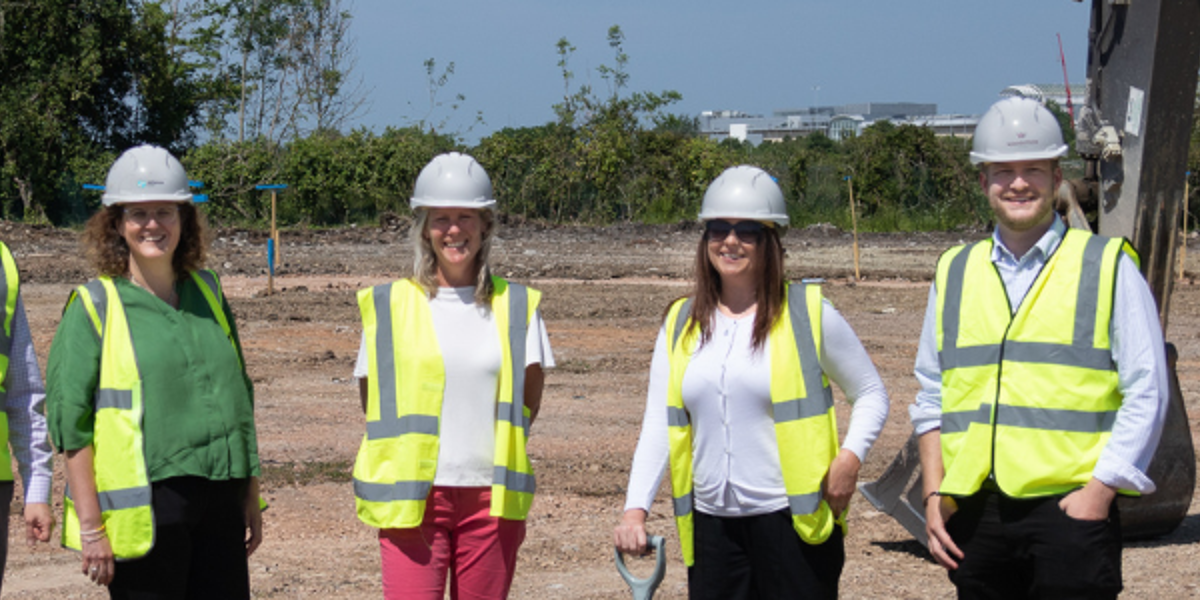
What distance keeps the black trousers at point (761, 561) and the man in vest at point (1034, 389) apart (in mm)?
293

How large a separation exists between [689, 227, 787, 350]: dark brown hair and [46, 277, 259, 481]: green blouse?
127 cm

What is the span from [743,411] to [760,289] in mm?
325

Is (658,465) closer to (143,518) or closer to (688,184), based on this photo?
(143,518)

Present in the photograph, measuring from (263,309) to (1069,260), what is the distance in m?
14.7

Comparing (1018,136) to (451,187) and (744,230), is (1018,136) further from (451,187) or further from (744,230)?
(451,187)

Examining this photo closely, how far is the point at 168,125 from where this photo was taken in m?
35.1

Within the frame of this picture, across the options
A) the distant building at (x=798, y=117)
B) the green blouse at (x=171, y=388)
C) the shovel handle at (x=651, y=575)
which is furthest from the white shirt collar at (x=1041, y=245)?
the distant building at (x=798, y=117)

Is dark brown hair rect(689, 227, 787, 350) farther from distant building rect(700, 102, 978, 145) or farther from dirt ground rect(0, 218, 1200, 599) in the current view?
distant building rect(700, 102, 978, 145)

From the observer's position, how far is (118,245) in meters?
3.68

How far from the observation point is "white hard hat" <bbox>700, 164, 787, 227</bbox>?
353 cm

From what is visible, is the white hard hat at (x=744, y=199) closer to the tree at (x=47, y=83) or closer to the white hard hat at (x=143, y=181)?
the white hard hat at (x=143, y=181)

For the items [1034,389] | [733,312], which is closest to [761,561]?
[733,312]

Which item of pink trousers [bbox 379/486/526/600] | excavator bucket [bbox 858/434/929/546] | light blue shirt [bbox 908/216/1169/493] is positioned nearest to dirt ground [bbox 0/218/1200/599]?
excavator bucket [bbox 858/434/929/546]

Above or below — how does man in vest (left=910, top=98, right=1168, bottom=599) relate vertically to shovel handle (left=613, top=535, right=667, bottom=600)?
above
